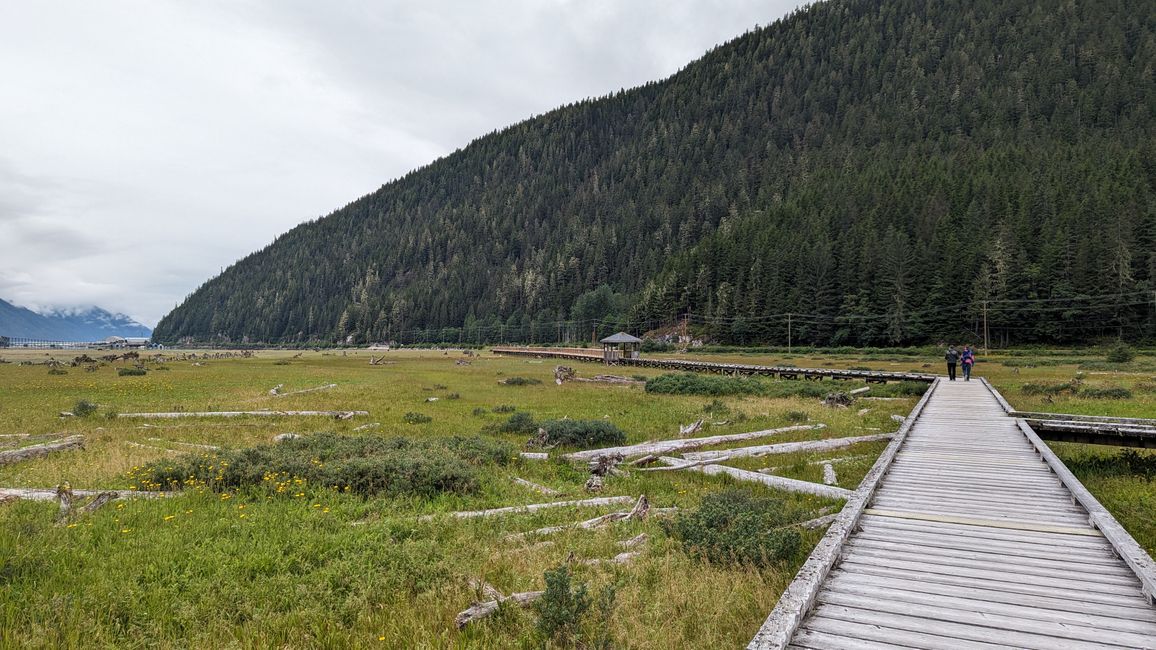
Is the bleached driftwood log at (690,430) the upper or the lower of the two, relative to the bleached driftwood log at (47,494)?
lower

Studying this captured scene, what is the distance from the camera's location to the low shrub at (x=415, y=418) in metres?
21.7

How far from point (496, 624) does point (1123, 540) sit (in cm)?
691

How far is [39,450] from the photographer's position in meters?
13.9

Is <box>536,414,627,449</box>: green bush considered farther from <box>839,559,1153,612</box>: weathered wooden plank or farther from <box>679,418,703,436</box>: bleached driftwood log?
<box>839,559,1153,612</box>: weathered wooden plank

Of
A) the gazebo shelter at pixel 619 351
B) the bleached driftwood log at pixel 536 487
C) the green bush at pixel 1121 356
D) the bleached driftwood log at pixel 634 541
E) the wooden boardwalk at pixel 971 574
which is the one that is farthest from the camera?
the gazebo shelter at pixel 619 351

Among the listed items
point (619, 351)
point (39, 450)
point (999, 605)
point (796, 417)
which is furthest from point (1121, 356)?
point (39, 450)

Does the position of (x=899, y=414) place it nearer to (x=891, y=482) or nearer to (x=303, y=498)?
(x=891, y=482)

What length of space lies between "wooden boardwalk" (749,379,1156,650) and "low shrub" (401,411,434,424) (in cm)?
1722

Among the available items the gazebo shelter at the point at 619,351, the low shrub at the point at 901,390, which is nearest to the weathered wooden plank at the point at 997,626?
the low shrub at the point at 901,390

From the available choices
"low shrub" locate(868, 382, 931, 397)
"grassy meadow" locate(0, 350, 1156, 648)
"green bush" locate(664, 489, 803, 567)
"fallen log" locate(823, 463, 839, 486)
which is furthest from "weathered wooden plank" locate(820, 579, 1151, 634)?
"low shrub" locate(868, 382, 931, 397)

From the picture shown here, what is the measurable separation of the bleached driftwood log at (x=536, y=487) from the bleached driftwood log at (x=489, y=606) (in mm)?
4974

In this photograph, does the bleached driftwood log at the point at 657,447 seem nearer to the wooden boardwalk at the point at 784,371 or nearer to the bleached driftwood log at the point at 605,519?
the bleached driftwood log at the point at 605,519

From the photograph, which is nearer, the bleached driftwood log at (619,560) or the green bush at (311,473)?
the bleached driftwood log at (619,560)

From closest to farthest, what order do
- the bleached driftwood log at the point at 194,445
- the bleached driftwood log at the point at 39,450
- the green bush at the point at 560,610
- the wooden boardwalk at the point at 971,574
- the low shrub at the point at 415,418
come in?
1. the wooden boardwalk at the point at 971,574
2. the green bush at the point at 560,610
3. the bleached driftwood log at the point at 39,450
4. the bleached driftwood log at the point at 194,445
5. the low shrub at the point at 415,418
